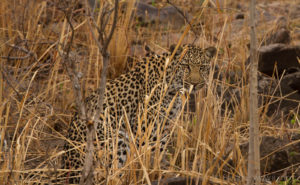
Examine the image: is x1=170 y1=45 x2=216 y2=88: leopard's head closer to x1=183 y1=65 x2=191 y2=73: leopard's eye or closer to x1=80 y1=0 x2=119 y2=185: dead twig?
x1=183 y1=65 x2=191 y2=73: leopard's eye

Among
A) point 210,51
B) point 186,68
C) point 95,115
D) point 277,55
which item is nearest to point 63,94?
point 186,68

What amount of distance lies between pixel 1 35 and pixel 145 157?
348cm

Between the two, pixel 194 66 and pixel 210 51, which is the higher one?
pixel 210 51

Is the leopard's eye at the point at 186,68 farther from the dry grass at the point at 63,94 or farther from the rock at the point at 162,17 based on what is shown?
the rock at the point at 162,17

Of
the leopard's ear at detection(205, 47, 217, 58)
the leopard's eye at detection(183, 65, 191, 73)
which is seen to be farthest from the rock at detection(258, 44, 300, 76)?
the leopard's eye at detection(183, 65, 191, 73)

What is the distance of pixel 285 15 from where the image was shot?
920 centimetres

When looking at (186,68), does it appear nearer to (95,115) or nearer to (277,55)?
(277,55)

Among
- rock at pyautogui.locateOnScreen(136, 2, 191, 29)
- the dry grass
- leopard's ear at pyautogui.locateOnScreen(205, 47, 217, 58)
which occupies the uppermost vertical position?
rock at pyautogui.locateOnScreen(136, 2, 191, 29)

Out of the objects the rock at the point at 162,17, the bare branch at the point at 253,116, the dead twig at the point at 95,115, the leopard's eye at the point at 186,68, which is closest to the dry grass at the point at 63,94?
the leopard's eye at the point at 186,68

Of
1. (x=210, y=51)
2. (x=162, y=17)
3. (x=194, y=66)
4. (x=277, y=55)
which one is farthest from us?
(x=162, y=17)

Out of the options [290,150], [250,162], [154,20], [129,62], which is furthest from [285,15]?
[250,162]

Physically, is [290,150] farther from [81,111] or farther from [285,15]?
[285,15]

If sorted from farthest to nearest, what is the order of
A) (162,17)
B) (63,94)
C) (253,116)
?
(162,17), (63,94), (253,116)

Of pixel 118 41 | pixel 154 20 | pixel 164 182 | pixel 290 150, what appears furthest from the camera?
pixel 154 20
